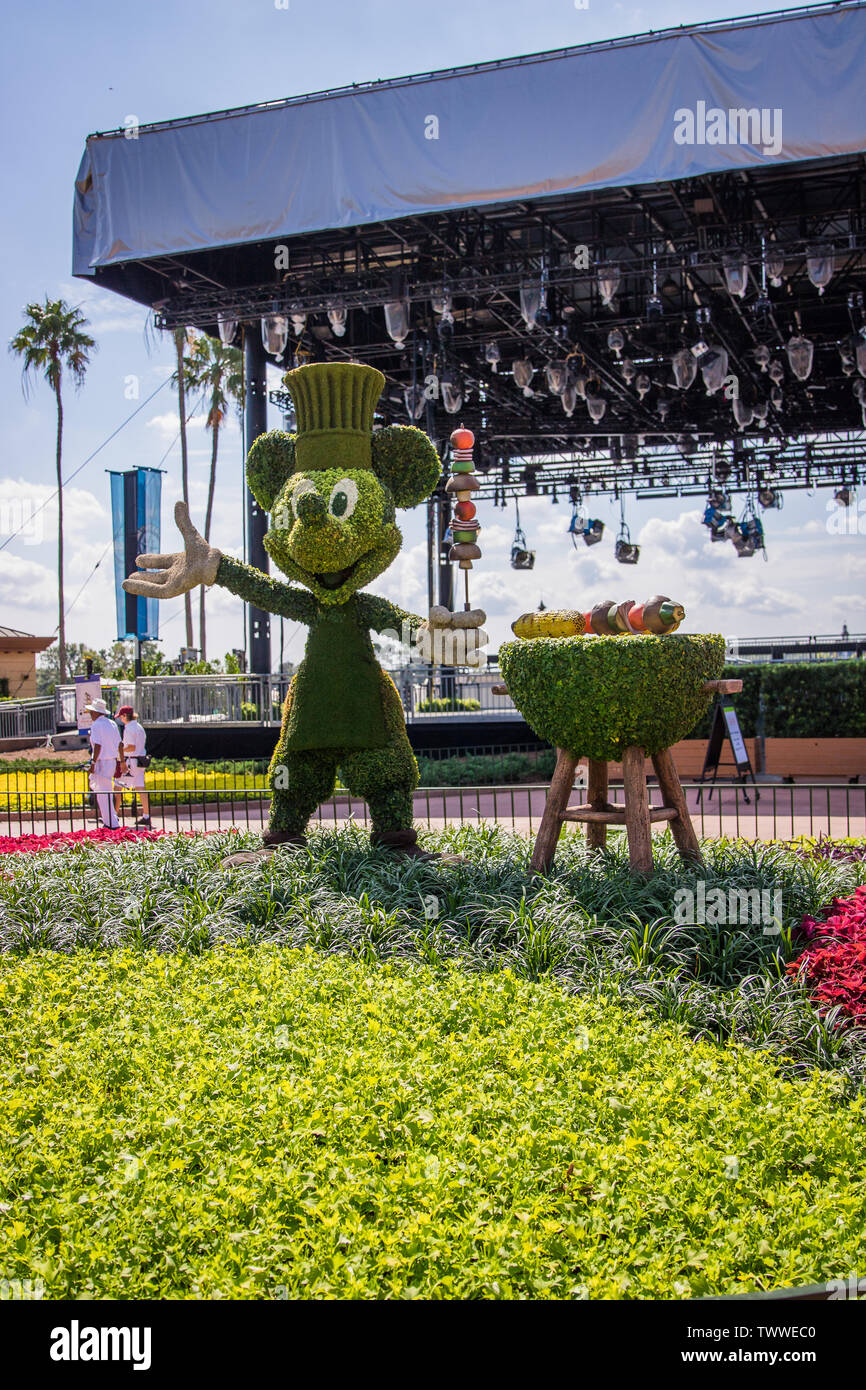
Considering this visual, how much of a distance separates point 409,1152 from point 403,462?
5.24 metres

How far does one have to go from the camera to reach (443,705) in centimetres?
1941

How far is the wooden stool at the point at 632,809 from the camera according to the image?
6176mm

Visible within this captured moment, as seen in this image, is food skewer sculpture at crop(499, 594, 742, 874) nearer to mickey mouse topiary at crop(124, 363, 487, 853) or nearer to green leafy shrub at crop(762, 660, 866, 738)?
mickey mouse topiary at crop(124, 363, 487, 853)

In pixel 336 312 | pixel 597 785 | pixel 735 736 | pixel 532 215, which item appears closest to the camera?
pixel 597 785

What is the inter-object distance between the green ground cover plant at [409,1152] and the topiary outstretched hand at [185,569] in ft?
11.7

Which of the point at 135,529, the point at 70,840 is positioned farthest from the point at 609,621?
the point at 135,529

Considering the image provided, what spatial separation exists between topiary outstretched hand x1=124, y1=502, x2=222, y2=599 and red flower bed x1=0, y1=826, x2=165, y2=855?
229cm

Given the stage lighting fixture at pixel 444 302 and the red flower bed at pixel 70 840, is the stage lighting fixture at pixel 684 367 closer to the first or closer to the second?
the stage lighting fixture at pixel 444 302

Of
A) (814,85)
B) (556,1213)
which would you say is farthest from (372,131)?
(556,1213)

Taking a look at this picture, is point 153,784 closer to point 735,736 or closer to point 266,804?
point 266,804

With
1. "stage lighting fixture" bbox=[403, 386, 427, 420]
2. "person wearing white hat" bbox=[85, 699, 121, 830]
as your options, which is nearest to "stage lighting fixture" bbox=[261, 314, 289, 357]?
"stage lighting fixture" bbox=[403, 386, 427, 420]

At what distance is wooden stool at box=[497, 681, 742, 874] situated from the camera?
618cm

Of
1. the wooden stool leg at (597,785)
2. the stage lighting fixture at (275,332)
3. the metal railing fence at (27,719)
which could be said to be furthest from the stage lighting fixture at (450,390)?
the wooden stool leg at (597,785)

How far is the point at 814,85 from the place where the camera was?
11914 mm
